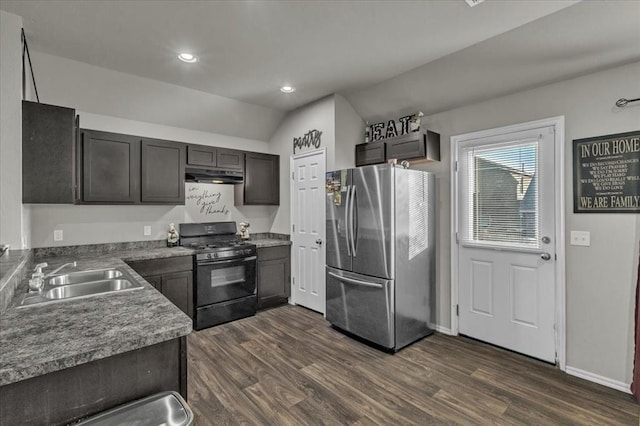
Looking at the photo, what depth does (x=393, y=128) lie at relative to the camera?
12.7 feet

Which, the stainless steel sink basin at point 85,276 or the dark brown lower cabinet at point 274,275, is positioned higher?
the stainless steel sink basin at point 85,276

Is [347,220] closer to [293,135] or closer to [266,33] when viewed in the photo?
[293,135]

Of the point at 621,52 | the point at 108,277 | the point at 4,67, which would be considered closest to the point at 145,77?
the point at 4,67

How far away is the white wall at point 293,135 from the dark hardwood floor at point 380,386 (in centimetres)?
192

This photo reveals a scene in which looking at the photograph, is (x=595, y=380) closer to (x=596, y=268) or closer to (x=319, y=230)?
(x=596, y=268)

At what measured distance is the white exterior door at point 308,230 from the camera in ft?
13.3

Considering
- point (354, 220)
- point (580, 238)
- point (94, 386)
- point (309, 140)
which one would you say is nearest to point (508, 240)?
point (580, 238)

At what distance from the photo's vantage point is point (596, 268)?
2.54 meters

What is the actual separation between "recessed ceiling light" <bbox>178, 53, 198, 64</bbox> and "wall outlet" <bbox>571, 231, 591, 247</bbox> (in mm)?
→ 3712

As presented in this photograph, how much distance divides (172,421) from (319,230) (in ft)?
10.2

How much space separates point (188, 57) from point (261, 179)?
1.98m

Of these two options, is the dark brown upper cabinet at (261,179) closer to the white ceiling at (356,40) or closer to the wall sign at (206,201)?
the wall sign at (206,201)

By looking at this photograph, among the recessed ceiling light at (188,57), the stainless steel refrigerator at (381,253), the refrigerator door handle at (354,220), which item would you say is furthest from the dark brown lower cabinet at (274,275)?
the recessed ceiling light at (188,57)

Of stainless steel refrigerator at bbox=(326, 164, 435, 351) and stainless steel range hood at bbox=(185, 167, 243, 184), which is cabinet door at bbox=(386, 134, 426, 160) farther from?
stainless steel range hood at bbox=(185, 167, 243, 184)
